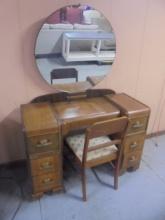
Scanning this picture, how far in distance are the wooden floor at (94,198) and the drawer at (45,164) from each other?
0.30 meters

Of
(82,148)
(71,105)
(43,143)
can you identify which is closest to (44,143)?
(43,143)

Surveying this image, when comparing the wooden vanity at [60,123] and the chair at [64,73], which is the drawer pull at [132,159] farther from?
the chair at [64,73]

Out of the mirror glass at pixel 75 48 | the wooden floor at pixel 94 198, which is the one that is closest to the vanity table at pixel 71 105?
the mirror glass at pixel 75 48

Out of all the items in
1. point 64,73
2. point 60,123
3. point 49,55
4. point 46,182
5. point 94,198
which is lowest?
point 94,198

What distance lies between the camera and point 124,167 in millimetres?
1986

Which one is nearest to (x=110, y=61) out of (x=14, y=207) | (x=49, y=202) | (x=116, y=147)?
(x=116, y=147)

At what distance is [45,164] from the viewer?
161 cm

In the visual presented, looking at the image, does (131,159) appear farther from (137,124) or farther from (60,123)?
(60,123)

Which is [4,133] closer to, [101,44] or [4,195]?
[4,195]

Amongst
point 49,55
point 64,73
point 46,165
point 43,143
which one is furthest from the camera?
point 64,73

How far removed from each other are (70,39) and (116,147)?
102 centimetres

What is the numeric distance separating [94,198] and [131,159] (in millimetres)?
520

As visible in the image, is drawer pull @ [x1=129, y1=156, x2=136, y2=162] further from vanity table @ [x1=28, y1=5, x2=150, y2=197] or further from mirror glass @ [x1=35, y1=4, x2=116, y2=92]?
mirror glass @ [x1=35, y1=4, x2=116, y2=92]

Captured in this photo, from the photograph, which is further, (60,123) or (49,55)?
(49,55)
